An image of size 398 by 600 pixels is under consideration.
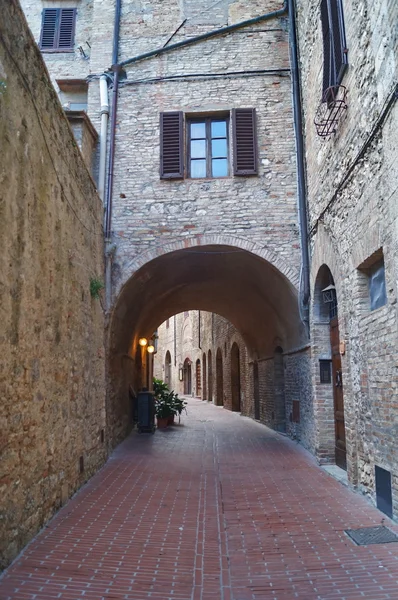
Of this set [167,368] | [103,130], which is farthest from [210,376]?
[103,130]

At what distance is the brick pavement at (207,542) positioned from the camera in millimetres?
3389

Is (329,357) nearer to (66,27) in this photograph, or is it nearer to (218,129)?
(218,129)

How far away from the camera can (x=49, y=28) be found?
1135 centimetres

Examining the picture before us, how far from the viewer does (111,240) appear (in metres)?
8.66

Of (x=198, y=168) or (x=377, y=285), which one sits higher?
(x=198, y=168)

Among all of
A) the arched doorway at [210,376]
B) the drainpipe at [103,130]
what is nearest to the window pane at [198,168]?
the drainpipe at [103,130]

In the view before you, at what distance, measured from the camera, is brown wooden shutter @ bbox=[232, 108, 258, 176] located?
8898mm

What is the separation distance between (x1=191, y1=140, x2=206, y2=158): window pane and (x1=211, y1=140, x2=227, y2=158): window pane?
6.7 inches

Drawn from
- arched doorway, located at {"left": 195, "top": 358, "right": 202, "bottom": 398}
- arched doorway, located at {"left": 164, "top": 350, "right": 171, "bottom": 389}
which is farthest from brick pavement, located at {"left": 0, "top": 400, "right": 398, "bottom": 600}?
arched doorway, located at {"left": 164, "top": 350, "right": 171, "bottom": 389}

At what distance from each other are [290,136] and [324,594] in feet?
25.0

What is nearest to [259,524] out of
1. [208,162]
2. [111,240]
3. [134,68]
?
[111,240]

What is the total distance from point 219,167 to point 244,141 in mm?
648

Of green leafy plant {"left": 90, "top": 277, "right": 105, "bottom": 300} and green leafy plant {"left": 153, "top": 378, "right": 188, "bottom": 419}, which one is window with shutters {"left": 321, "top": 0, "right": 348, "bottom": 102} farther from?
green leafy plant {"left": 153, "top": 378, "right": 188, "bottom": 419}

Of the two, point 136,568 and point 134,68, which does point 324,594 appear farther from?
point 134,68
